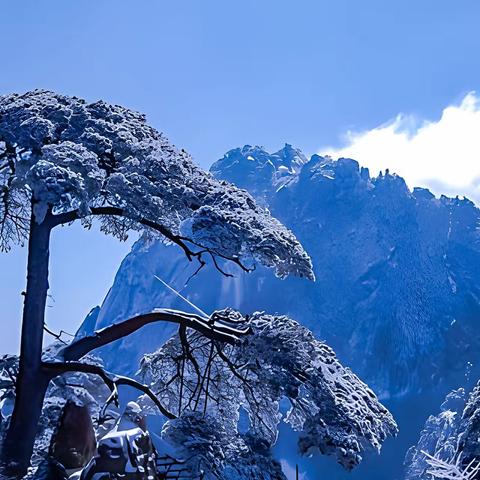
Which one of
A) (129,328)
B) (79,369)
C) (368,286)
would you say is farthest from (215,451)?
(368,286)

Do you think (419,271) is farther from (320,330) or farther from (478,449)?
(478,449)

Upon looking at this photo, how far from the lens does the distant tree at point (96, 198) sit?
628 centimetres

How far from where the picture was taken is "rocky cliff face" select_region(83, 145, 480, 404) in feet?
197

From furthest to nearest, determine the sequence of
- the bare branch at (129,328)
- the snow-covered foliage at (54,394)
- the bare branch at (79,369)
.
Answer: the bare branch at (129,328) → the snow-covered foliage at (54,394) → the bare branch at (79,369)

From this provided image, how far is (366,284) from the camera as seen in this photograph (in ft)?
213

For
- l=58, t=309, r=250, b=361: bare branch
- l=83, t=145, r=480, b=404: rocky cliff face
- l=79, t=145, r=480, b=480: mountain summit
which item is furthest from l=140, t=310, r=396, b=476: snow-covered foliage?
l=83, t=145, r=480, b=404: rocky cliff face

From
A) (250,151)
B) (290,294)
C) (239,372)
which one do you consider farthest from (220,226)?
(250,151)

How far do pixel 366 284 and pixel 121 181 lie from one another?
59.8 metres

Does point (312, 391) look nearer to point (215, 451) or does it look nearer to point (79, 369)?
point (215, 451)

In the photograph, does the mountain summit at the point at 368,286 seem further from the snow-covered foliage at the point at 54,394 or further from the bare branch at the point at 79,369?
the bare branch at the point at 79,369

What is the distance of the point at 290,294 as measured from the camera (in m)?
65.2

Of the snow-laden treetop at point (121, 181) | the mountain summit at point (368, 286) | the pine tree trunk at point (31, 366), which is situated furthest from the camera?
the mountain summit at point (368, 286)

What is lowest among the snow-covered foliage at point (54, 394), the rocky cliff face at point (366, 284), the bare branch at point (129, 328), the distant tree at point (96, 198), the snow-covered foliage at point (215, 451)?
the snow-covered foliage at point (215, 451)

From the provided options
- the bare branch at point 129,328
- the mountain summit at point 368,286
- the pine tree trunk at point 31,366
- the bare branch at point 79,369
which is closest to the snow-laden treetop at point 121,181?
the pine tree trunk at point 31,366
